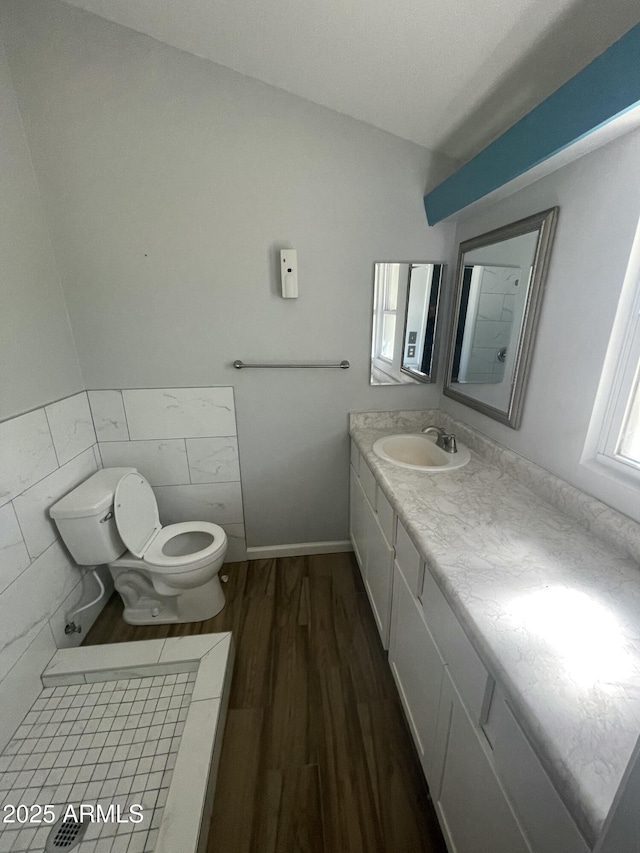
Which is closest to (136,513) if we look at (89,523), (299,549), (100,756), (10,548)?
(89,523)

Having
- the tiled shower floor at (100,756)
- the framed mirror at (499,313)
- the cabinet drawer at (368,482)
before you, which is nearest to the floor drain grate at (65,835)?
the tiled shower floor at (100,756)

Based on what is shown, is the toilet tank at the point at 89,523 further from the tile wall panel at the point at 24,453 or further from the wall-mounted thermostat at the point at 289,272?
the wall-mounted thermostat at the point at 289,272

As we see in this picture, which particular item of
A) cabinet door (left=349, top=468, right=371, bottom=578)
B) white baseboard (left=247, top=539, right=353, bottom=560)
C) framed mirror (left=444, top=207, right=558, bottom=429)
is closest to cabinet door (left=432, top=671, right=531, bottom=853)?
cabinet door (left=349, top=468, right=371, bottom=578)

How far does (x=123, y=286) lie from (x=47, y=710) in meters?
1.79

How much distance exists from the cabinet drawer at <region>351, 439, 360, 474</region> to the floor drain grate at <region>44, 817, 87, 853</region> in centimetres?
156

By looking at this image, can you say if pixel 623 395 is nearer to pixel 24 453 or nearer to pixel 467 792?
pixel 467 792

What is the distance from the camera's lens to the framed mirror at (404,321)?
177 cm

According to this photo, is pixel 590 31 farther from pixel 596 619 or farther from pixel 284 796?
pixel 284 796

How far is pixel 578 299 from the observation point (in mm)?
1063

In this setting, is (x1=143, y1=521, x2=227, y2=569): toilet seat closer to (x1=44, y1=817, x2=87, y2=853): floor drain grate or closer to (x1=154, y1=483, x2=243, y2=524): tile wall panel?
(x1=154, y1=483, x2=243, y2=524): tile wall panel

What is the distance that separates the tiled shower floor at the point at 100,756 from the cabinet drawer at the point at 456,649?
102 cm

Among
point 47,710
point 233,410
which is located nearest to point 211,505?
point 233,410

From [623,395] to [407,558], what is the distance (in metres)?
0.81

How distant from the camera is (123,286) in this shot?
161 centimetres
